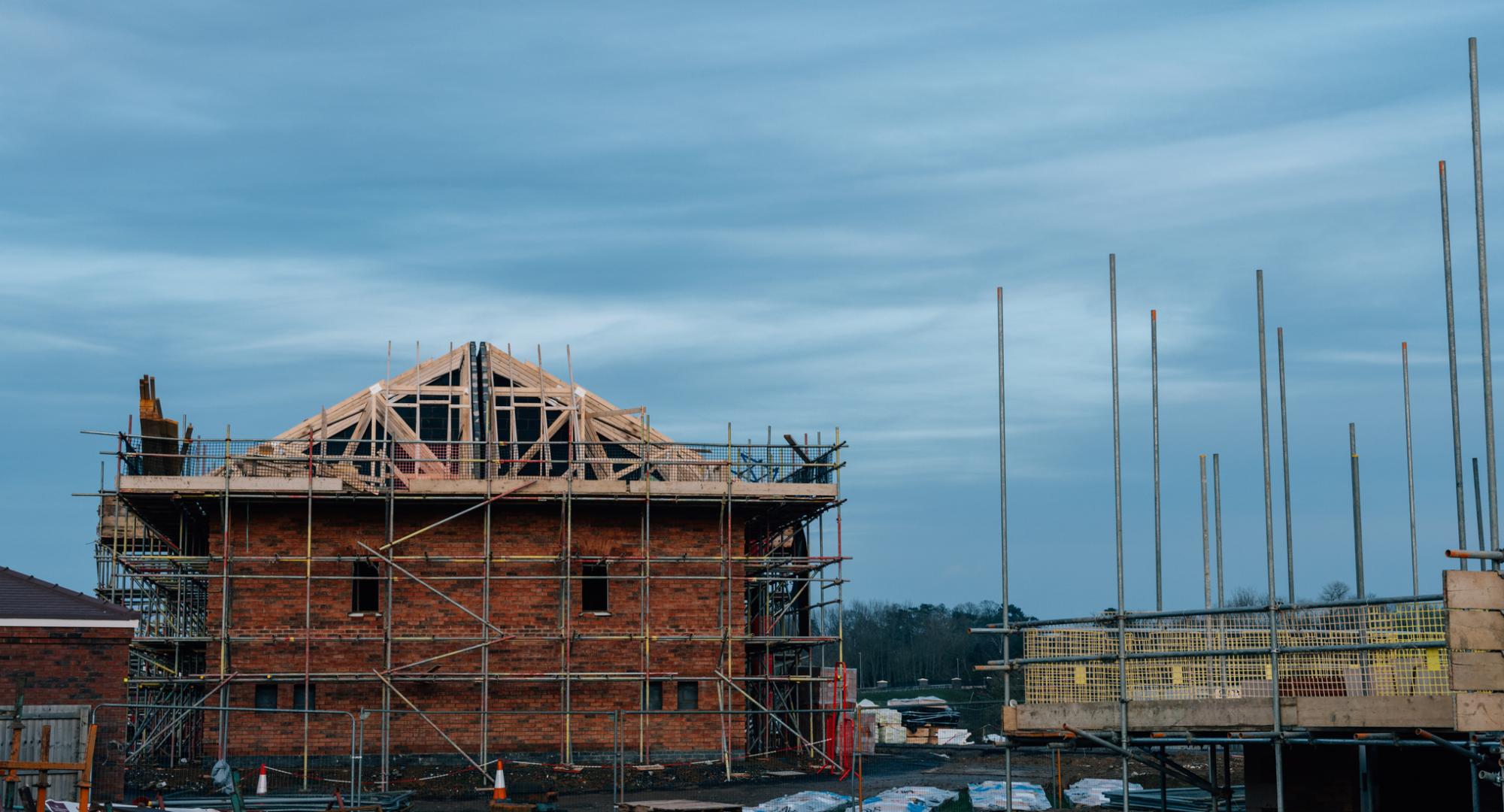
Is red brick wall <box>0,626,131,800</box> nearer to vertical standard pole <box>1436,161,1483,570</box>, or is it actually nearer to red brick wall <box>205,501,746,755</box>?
red brick wall <box>205,501,746,755</box>

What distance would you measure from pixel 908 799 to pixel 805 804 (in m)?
2.20

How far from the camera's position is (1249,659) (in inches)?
714

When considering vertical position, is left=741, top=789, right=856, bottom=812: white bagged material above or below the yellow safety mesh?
below

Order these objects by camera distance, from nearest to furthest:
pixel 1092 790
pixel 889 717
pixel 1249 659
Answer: pixel 1249 659 < pixel 1092 790 < pixel 889 717

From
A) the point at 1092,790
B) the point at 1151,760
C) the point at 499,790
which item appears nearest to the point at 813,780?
the point at 1092,790

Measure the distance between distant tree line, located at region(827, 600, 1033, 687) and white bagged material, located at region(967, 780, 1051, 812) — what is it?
64.0 meters

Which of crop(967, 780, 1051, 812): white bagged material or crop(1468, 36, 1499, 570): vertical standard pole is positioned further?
crop(967, 780, 1051, 812): white bagged material

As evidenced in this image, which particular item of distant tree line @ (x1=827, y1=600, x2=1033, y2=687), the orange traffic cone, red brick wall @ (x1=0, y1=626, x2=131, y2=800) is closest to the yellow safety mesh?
the orange traffic cone

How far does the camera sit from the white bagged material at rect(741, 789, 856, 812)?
25203 mm

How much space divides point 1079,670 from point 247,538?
1948 cm

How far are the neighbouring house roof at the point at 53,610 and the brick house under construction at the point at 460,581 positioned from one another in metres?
3.48

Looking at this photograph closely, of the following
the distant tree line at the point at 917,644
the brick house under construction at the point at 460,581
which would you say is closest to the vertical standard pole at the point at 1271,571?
the brick house under construction at the point at 460,581

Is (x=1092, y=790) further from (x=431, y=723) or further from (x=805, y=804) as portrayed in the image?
(x=431, y=723)

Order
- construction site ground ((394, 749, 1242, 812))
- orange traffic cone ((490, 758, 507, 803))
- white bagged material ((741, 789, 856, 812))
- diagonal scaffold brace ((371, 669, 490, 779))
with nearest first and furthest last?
white bagged material ((741, 789, 856, 812)) → orange traffic cone ((490, 758, 507, 803)) → construction site ground ((394, 749, 1242, 812)) → diagonal scaffold brace ((371, 669, 490, 779))
